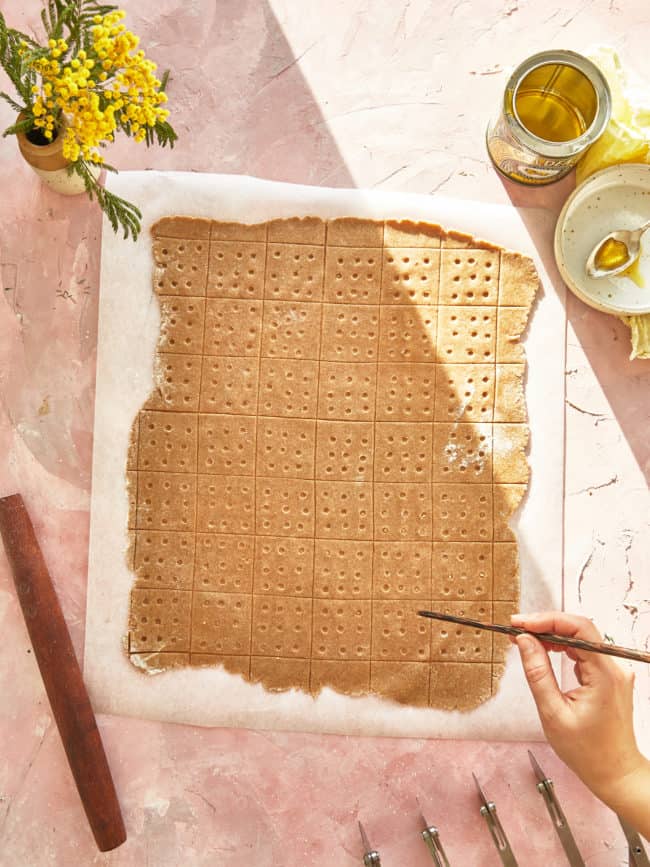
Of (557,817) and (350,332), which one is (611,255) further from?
(557,817)

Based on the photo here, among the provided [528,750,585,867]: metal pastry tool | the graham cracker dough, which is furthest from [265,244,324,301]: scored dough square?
[528,750,585,867]: metal pastry tool

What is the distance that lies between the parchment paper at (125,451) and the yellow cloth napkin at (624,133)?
13 centimetres

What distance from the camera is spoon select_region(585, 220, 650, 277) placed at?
111cm

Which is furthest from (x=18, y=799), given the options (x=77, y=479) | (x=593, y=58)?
(x=593, y=58)

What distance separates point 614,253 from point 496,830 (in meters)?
0.94

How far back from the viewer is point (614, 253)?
3.73 feet

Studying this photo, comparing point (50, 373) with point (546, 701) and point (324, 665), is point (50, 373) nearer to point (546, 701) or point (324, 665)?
point (324, 665)

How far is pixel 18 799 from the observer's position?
3.74ft

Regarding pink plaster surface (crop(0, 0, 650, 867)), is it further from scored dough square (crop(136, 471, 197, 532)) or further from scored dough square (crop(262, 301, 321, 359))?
scored dough square (crop(262, 301, 321, 359))

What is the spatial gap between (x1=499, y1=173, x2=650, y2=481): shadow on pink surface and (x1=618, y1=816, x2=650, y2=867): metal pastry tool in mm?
554

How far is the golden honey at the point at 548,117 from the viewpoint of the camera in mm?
1038

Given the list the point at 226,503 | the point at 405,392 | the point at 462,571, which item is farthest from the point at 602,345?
the point at 226,503

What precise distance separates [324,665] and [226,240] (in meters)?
0.72

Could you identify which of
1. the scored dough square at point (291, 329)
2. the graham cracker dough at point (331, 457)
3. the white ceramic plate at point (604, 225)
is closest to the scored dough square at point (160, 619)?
the graham cracker dough at point (331, 457)
